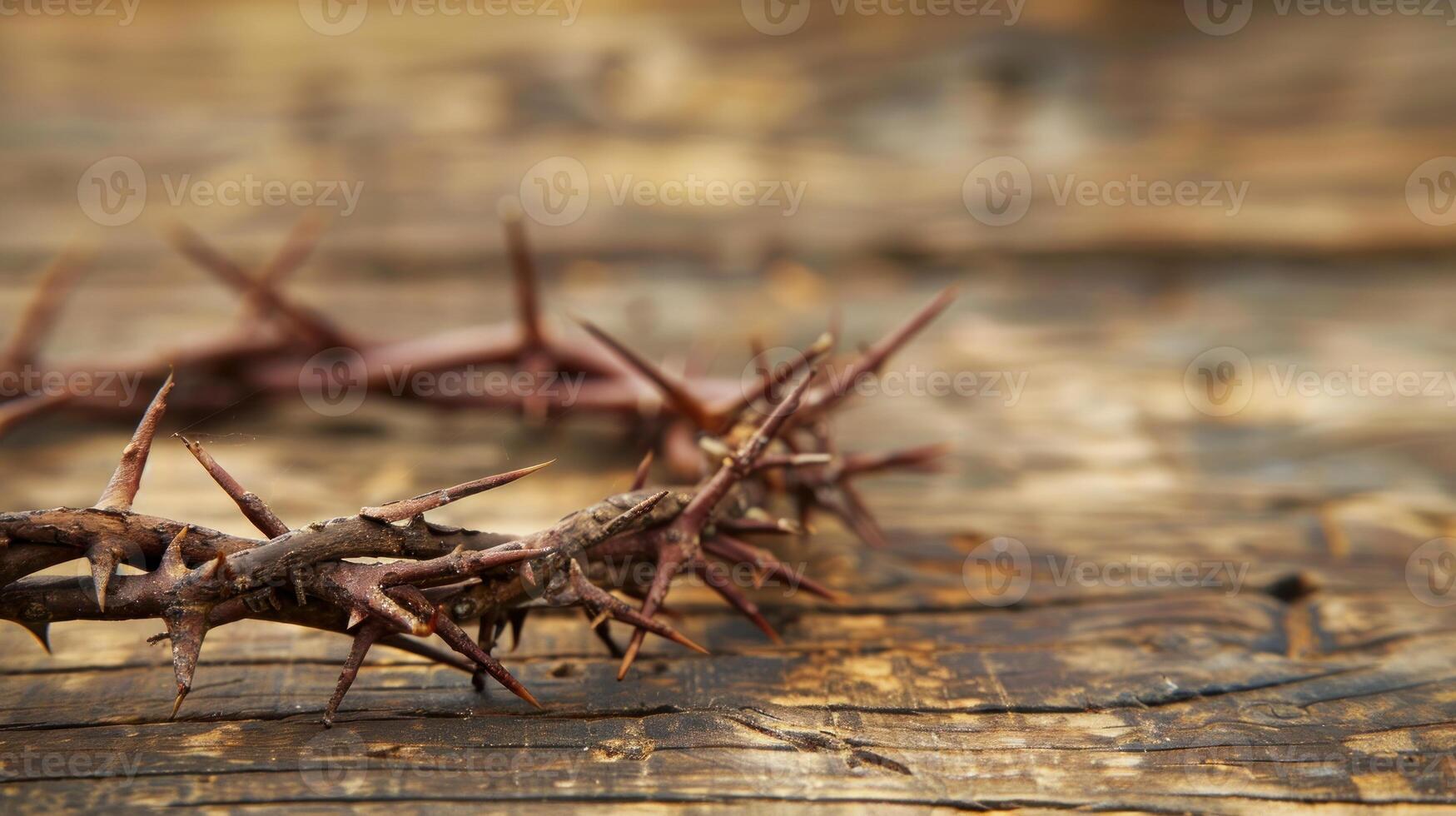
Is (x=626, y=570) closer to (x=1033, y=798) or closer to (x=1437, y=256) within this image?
(x=1033, y=798)

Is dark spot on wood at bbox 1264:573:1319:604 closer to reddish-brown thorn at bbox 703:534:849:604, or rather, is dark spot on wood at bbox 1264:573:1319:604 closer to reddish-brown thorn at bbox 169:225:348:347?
reddish-brown thorn at bbox 703:534:849:604

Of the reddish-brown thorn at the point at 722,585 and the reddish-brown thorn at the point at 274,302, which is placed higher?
the reddish-brown thorn at the point at 274,302

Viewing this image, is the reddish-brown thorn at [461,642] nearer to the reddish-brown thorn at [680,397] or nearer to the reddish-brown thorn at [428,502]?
the reddish-brown thorn at [428,502]

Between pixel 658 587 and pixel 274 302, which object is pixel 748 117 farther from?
pixel 658 587

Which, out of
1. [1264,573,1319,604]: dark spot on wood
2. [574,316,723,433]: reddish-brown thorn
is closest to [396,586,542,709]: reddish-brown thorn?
[574,316,723,433]: reddish-brown thorn

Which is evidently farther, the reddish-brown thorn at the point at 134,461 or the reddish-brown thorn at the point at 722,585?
the reddish-brown thorn at the point at 722,585

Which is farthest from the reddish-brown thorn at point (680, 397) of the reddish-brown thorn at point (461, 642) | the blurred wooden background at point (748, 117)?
the blurred wooden background at point (748, 117)

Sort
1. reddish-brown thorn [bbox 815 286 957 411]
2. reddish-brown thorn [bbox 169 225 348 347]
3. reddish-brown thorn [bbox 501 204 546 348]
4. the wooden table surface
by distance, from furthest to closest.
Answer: reddish-brown thorn [bbox 169 225 348 347] < reddish-brown thorn [bbox 501 204 546 348] < reddish-brown thorn [bbox 815 286 957 411] < the wooden table surface

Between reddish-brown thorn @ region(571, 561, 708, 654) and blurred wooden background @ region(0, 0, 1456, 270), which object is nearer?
reddish-brown thorn @ region(571, 561, 708, 654)
